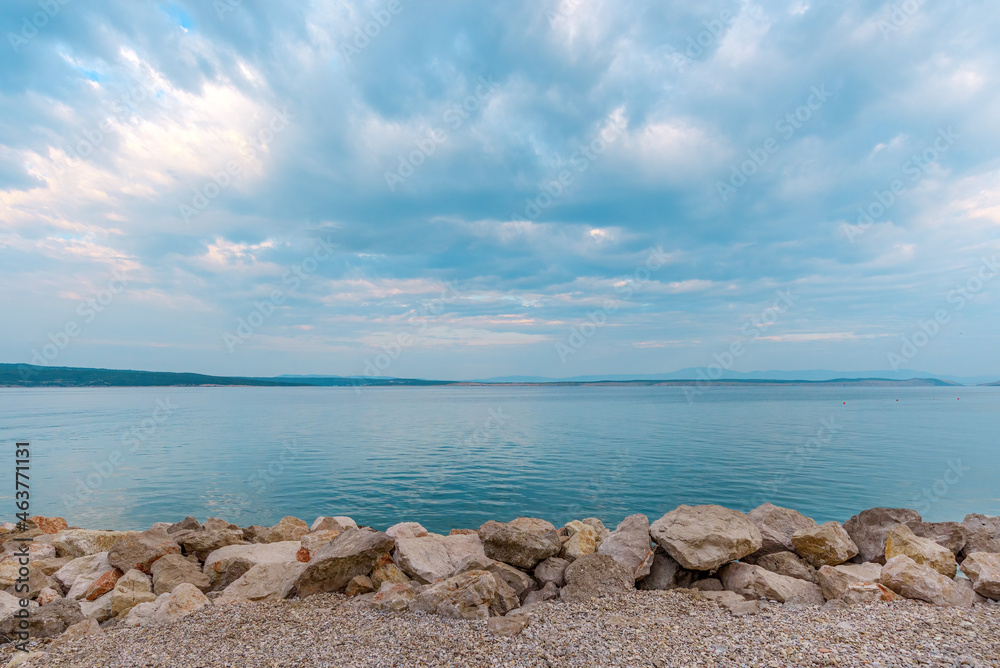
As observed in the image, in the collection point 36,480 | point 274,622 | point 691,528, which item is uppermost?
point 691,528

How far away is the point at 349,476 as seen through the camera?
28344mm

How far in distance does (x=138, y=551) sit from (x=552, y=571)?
876cm

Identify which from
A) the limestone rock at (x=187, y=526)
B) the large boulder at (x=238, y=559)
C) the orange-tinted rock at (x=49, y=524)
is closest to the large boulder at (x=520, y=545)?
the large boulder at (x=238, y=559)

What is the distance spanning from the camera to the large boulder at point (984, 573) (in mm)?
8414

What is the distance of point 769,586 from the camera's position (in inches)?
347

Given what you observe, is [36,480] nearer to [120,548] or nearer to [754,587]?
[120,548]

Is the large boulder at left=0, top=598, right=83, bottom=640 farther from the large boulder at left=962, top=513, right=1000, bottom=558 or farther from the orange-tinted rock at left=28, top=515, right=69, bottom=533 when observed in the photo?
the large boulder at left=962, top=513, right=1000, bottom=558

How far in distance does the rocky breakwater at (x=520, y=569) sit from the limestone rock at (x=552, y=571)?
3 cm

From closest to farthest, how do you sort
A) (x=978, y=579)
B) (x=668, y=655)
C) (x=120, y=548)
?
(x=668, y=655) → (x=978, y=579) → (x=120, y=548)

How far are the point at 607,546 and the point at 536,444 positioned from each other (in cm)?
3036

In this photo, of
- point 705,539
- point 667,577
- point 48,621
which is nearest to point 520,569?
point 667,577

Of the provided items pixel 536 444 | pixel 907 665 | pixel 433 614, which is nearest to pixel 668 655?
pixel 907 665

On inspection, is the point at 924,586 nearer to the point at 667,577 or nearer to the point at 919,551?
the point at 919,551

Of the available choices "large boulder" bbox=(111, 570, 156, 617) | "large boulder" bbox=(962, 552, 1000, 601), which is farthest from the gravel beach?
"large boulder" bbox=(111, 570, 156, 617)
